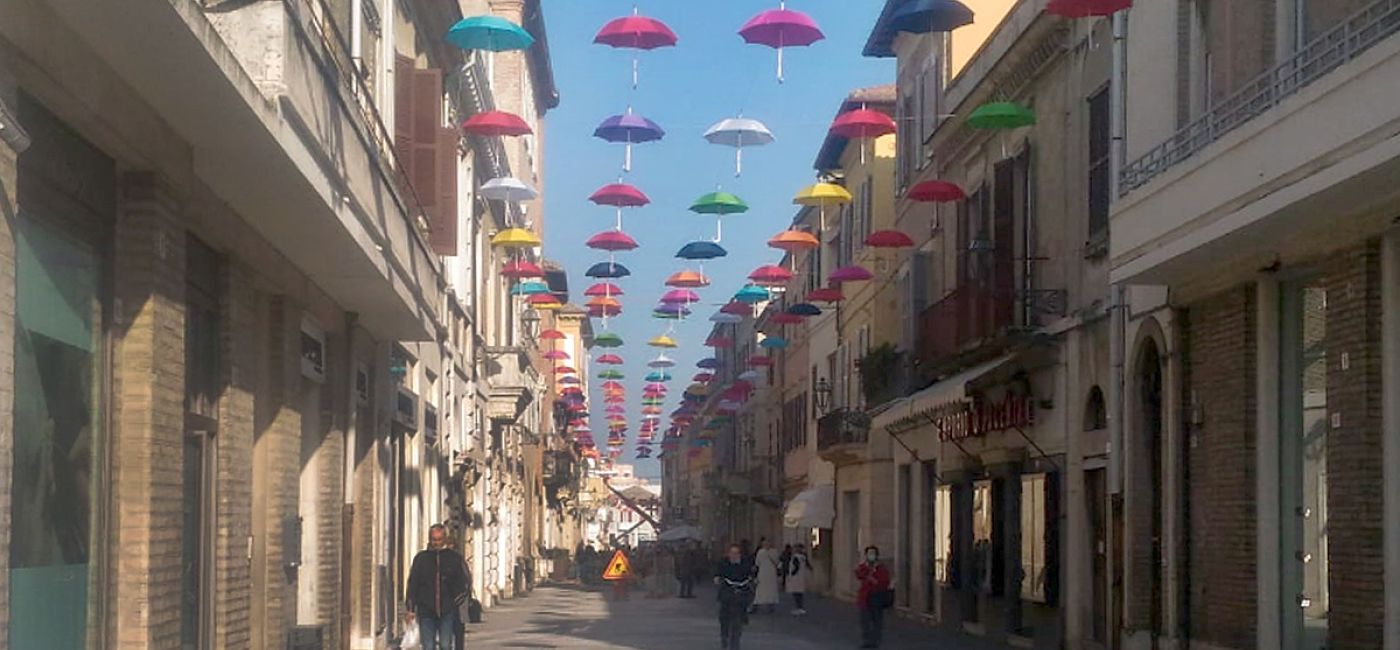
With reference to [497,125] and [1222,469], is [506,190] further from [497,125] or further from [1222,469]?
[1222,469]

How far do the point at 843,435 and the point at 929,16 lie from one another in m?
26.2

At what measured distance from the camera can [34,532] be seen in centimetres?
1057

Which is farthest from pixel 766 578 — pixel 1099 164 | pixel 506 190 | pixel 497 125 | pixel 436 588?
pixel 436 588

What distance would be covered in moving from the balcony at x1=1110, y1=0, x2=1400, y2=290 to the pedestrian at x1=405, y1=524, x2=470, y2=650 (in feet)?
23.8

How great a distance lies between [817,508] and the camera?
51.3 m

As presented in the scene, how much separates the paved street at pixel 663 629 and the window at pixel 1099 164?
22.4 feet

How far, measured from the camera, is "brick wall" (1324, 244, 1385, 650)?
16734mm

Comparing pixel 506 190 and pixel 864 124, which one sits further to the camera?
pixel 506 190

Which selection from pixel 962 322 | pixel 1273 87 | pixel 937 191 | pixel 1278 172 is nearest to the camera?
pixel 1278 172

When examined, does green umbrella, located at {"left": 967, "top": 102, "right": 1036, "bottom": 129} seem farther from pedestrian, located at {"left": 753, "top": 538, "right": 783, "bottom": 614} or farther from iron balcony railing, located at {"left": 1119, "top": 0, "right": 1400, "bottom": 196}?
pedestrian, located at {"left": 753, "top": 538, "right": 783, "bottom": 614}

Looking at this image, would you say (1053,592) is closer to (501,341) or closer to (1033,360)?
(1033,360)

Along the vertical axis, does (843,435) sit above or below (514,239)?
below

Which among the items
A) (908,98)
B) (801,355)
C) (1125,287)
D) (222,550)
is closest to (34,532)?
(222,550)

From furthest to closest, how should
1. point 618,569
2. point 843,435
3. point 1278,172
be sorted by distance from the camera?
point 618,569
point 843,435
point 1278,172
